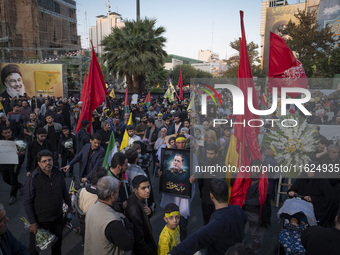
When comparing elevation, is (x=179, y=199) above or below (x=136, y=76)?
below

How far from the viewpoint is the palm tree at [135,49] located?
19.8m

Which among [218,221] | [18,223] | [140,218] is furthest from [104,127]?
[218,221]

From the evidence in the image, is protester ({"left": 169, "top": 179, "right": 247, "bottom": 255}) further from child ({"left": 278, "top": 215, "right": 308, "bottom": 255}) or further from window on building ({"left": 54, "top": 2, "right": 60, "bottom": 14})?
window on building ({"left": 54, "top": 2, "right": 60, "bottom": 14})

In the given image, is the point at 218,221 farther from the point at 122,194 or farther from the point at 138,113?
the point at 138,113

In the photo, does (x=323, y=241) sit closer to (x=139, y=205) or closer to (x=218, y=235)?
(x=218, y=235)

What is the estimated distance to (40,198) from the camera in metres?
3.45

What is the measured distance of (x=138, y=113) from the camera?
13758 millimetres

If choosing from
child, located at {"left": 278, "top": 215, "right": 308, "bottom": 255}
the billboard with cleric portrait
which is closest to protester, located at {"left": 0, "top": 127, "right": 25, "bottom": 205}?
child, located at {"left": 278, "top": 215, "right": 308, "bottom": 255}

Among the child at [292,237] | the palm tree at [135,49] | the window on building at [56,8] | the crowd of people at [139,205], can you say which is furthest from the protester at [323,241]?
the window on building at [56,8]

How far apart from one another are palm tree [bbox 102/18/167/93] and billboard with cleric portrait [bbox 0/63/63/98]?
5358 mm

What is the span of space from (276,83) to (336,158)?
1852mm

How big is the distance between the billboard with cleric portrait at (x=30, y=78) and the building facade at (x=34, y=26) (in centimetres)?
829

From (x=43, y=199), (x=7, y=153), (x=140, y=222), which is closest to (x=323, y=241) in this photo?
(x=140, y=222)

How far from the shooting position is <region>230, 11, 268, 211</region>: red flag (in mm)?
3797
